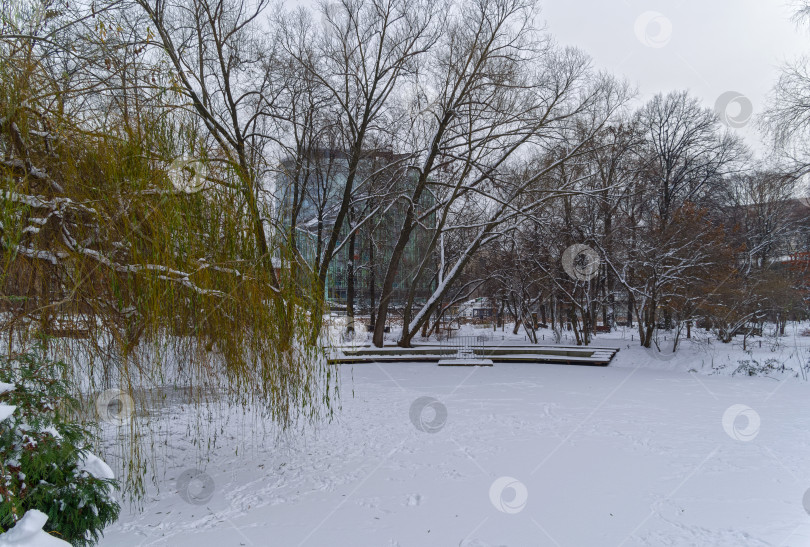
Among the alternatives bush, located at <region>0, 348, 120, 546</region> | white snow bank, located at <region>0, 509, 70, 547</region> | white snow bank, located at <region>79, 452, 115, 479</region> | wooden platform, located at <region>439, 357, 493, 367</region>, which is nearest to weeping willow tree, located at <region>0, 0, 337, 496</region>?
bush, located at <region>0, 348, 120, 546</region>

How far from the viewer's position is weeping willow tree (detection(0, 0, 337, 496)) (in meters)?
3.11

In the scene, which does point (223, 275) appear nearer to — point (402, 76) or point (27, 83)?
point (27, 83)

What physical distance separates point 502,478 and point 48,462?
3.87 meters

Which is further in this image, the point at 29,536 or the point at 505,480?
the point at 505,480

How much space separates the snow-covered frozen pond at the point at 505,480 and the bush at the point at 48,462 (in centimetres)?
117

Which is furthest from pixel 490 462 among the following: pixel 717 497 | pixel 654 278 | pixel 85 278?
pixel 654 278

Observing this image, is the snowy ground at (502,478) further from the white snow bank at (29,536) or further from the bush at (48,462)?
the white snow bank at (29,536)

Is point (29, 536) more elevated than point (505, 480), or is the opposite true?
point (29, 536)

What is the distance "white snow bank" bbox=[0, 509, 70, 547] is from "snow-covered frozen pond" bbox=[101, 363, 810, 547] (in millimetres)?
1978

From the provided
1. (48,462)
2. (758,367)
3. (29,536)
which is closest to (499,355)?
(758,367)

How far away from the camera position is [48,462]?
2.53 metres

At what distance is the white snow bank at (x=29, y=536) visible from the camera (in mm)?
1831

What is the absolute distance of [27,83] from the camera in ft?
10.4

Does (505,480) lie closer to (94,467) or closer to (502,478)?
(502,478)
